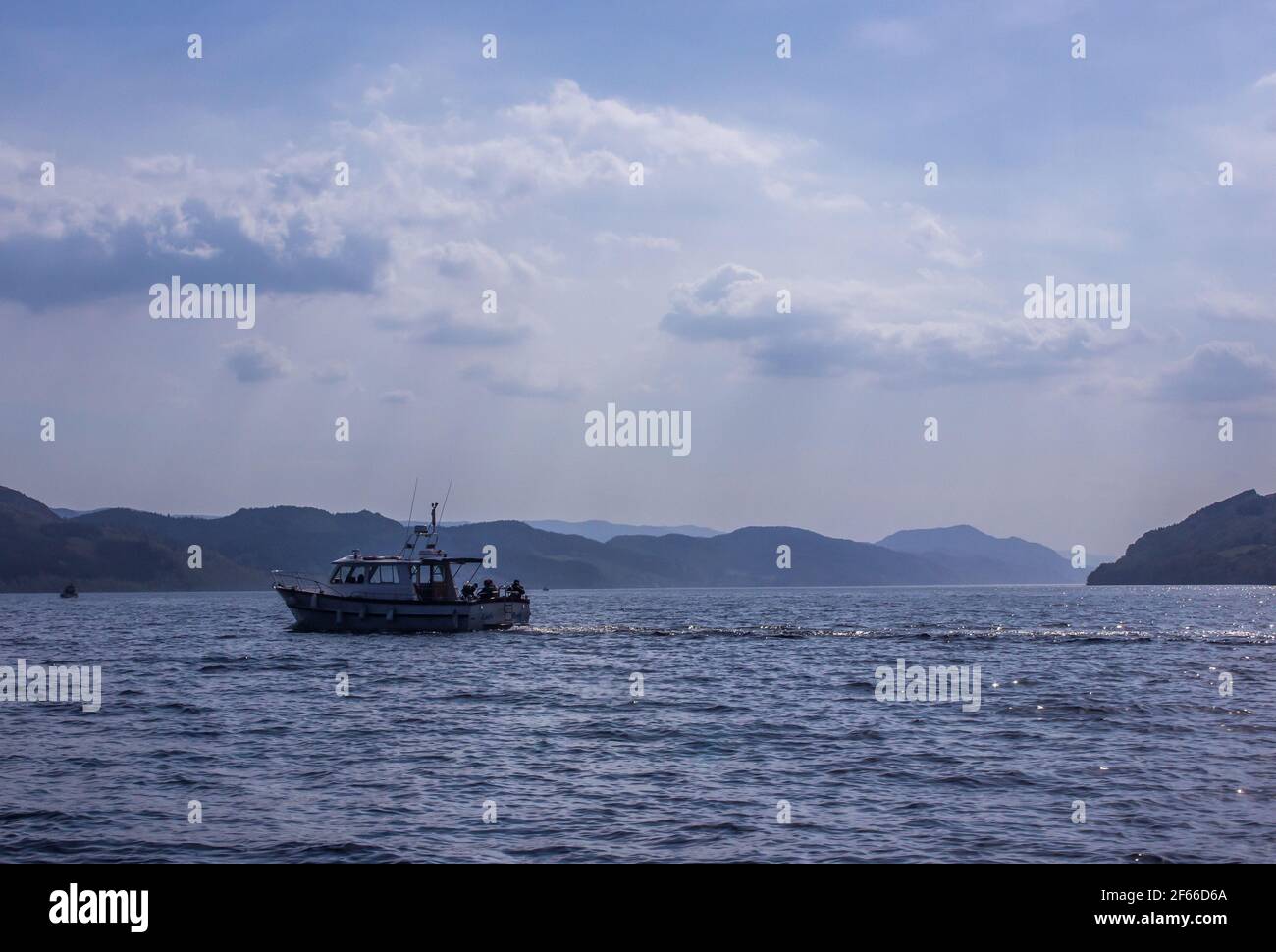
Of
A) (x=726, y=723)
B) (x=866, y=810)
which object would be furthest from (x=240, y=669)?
(x=866, y=810)

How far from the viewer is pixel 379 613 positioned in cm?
7212

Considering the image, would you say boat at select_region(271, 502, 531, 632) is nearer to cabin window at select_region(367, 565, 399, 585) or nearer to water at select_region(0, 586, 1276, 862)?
cabin window at select_region(367, 565, 399, 585)

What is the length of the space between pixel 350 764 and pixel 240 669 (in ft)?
92.7

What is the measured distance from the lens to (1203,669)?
2046 inches

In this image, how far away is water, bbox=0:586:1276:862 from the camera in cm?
1839

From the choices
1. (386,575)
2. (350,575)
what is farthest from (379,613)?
(350,575)
